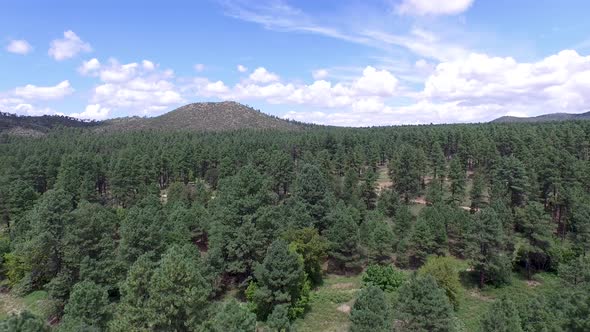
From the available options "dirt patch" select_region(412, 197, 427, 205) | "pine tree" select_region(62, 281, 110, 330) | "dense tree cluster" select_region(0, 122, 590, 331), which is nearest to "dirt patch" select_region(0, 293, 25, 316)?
"dense tree cluster" select_region(0, 122, 590, 331)

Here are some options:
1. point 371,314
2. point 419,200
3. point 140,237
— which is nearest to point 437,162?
point 419,200

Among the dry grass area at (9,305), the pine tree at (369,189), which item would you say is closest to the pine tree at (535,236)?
the pine tree at (369,189)

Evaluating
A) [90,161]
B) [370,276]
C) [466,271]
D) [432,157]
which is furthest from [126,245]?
[432,157]

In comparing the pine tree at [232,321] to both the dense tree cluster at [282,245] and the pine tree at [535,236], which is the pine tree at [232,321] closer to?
the dense tree cluster at [282,245]

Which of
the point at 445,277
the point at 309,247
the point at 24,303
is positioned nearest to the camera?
the point at 445,277

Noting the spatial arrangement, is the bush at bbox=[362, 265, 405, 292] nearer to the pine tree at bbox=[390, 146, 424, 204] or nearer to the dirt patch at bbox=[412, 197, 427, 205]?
the pine tree at bbox=[390, 146, 424, 204]

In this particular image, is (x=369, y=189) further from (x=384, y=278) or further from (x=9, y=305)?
(x=9, y=305)

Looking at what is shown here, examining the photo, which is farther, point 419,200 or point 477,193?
point 419,200
